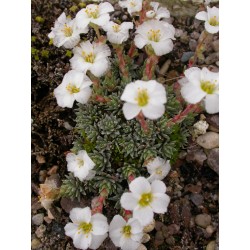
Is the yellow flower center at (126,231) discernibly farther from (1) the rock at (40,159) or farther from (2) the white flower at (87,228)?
(1) the rock at (40,159)

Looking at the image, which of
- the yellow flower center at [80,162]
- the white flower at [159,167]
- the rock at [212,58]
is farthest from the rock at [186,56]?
the yellow flower center at [80,162]

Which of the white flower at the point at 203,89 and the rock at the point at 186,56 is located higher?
the white flower at the point at 203,89

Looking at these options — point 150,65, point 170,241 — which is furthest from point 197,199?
point 150,65

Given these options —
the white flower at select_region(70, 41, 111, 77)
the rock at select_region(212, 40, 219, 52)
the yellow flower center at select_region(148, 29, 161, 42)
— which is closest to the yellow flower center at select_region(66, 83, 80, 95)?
the white flower at select_region(70, 41, 111, 77)

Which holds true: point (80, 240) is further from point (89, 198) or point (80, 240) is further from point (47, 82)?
point (47, 82)

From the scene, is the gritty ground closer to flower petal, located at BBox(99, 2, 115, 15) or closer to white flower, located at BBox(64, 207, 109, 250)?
white flower, located at BBox(64, 207, 109, 250)

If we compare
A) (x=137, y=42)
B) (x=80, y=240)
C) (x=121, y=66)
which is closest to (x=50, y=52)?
(x=121, y=66)

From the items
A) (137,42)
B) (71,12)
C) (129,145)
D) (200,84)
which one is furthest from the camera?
(71,12)
